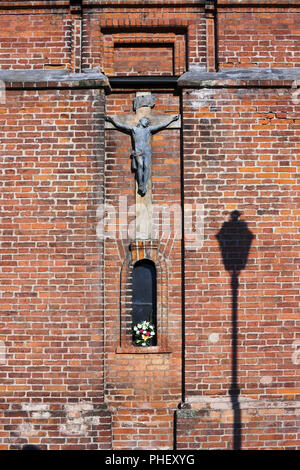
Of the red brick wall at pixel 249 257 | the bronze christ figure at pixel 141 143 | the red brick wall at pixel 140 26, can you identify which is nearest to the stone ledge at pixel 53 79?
the red brick wall at pixel 140 26

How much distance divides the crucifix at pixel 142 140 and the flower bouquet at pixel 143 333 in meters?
1.08

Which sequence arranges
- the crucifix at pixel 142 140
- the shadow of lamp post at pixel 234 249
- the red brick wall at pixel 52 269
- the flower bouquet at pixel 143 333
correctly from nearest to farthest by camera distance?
the red brick wall at pixel 52 269, the shadow of lamp post at pixel 234 249, the flower bouquet at pixel 143 333, the crucifix at pixel 142 140

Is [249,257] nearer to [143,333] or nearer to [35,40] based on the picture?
[143,333]

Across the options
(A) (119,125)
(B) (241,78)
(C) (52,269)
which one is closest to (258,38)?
(B) (241,78)

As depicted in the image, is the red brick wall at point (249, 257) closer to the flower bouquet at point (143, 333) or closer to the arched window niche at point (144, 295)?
the arched window niche at point (144, 295)

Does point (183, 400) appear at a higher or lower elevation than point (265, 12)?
lower

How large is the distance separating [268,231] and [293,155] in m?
1.02

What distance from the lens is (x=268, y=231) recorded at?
661 centimetres

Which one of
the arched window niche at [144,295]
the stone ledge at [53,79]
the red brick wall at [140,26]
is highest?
the red brick wall at [140,26]

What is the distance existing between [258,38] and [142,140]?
79.2 inches

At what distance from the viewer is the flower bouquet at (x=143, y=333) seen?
260 inches

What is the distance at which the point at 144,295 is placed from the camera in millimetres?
6770

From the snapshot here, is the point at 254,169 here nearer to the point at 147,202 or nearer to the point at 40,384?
the point at 147,202
